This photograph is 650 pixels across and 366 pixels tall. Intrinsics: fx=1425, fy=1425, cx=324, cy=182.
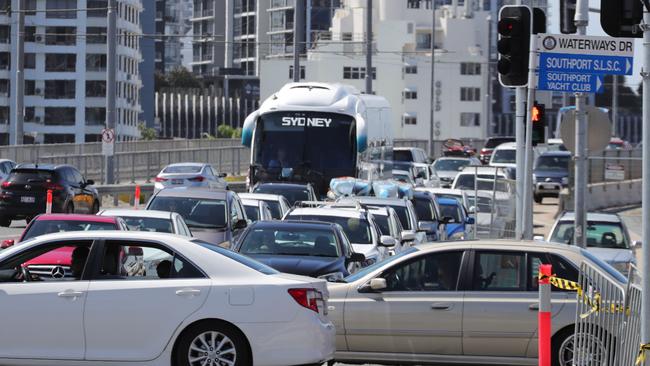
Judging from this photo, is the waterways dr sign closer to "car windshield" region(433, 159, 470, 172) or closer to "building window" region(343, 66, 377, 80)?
"car windshield" region(433, 159, 470, 172)

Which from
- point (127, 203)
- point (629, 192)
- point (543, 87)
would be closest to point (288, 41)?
point (629, 192)

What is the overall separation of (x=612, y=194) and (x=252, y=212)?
1334 inches

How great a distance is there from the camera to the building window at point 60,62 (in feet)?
359

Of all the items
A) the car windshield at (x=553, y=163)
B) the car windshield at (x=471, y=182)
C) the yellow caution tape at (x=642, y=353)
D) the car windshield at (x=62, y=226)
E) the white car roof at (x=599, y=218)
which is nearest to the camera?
the yellow caution tape at (x=642, y=353)

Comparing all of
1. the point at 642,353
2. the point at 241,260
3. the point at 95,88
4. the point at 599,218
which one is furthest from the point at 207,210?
the point at 95,88

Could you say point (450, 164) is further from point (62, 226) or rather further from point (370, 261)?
point (62, 226)

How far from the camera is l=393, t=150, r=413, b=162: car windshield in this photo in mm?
56906

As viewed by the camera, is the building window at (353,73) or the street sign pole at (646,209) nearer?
the street sign pole at (646,209)

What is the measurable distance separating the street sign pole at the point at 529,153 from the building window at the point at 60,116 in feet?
294

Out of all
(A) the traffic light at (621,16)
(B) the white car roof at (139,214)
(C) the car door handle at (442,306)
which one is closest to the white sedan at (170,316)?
(C) the car door handle at (442,306)

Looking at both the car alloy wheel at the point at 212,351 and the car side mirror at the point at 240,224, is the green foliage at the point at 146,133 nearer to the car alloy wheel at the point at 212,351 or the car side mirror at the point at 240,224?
the car side mirror at the point at 240,224

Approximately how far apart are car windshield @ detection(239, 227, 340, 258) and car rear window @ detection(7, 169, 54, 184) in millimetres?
18501

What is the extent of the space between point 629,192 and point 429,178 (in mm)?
13399

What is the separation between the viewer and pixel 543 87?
21.3 metres
